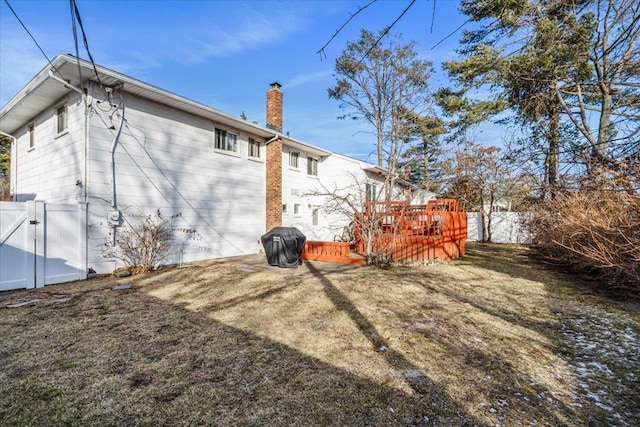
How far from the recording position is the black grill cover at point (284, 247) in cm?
842

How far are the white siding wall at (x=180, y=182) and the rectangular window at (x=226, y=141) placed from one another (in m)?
0.19

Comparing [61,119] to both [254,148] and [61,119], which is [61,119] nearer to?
[61,119]

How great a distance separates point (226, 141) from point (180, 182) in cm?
236

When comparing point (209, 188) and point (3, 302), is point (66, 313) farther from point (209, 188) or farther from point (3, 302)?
point (209, 188)

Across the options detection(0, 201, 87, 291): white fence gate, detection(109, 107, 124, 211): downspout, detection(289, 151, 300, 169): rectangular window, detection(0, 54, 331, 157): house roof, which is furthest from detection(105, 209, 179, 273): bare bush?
detection(289, 151, 300, 169): rectangular window

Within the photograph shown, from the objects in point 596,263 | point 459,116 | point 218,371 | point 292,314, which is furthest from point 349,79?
point 218,371

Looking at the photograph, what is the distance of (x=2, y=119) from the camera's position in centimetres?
991

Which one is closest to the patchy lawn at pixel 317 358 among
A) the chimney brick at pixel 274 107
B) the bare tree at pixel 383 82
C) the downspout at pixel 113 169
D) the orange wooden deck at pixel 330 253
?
the downspout at pixel 113 169

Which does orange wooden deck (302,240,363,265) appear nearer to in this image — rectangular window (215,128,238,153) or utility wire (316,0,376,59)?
rectangular window (215,128,238,153)

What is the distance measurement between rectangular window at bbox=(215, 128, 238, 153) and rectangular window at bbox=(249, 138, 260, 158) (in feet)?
2.18

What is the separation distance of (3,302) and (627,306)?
35.7ft

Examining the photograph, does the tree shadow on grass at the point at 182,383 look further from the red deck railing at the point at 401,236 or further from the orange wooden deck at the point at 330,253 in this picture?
the orange wooden deck at the point at 330,253

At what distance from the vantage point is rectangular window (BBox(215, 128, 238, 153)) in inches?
400

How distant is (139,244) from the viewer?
7.71 metres
